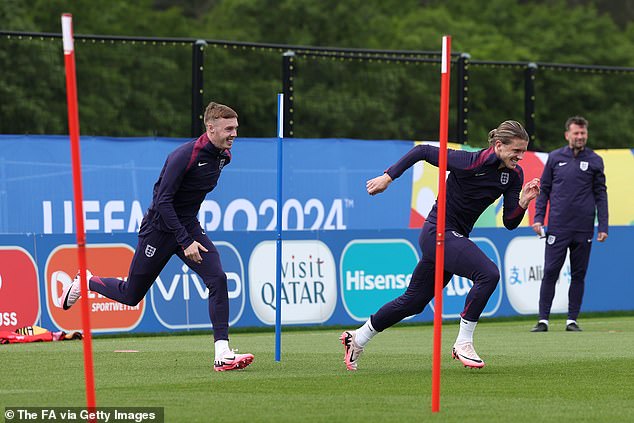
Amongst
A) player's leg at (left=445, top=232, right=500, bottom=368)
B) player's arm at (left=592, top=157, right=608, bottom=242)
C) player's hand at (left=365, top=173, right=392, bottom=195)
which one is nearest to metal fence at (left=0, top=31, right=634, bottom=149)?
player's arm at (left=592, top=157, right=608, bottom=242)

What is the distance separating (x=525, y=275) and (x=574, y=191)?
2.78 metres

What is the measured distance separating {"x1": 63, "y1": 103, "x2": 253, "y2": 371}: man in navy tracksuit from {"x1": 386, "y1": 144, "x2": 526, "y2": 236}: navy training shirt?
5.40ft

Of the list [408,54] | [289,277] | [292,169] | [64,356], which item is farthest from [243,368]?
[408,54]

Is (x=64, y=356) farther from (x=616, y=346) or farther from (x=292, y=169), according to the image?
(x=292, y=169)

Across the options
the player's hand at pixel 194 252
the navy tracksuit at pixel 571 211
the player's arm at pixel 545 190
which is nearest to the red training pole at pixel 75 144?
the player's hand at pixel 194 252

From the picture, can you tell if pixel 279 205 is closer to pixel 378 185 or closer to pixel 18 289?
pixel 378 185

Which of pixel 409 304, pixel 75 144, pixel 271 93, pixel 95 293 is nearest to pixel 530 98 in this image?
pixel 271 93

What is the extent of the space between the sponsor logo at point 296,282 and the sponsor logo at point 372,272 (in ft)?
0.76

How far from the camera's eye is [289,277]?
17.8 meters

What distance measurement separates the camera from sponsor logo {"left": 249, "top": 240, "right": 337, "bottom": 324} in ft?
57.8

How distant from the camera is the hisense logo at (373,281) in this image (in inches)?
722

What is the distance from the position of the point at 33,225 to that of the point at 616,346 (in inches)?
282

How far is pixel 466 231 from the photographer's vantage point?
1170 cm

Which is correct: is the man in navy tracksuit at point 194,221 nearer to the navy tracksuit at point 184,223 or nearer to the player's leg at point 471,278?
the navy tracksuit at point 184,223
